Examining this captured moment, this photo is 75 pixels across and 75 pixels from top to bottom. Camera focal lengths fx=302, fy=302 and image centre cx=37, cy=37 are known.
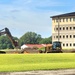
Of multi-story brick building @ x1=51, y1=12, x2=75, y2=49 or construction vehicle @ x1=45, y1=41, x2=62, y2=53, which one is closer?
construction vehicle @ x1=45, y1=41, x2=62, y2=53

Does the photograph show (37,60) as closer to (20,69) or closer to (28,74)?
(20,69)

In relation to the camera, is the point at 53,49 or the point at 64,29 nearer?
the point at 53,49

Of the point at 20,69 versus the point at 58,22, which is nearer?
the point at 20,69

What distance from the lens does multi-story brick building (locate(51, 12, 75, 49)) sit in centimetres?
13812

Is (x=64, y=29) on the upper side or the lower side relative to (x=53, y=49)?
upper

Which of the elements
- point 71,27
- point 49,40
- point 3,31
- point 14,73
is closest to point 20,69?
point 14,73

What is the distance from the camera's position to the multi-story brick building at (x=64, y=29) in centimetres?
13812

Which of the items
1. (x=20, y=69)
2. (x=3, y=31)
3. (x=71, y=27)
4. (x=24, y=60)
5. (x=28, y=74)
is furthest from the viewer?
(x=71, y=27)

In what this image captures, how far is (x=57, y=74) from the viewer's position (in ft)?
57.7

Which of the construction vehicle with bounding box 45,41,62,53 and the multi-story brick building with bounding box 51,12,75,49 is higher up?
the multi-story brick building with bounding box 51,12,75,49

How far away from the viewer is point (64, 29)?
141250mm

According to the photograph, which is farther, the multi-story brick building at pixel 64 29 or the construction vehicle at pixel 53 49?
the multi-story brick building at pixel 64 29

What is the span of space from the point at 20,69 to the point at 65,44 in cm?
12070

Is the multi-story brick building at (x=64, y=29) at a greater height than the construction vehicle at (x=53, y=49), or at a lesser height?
greater
